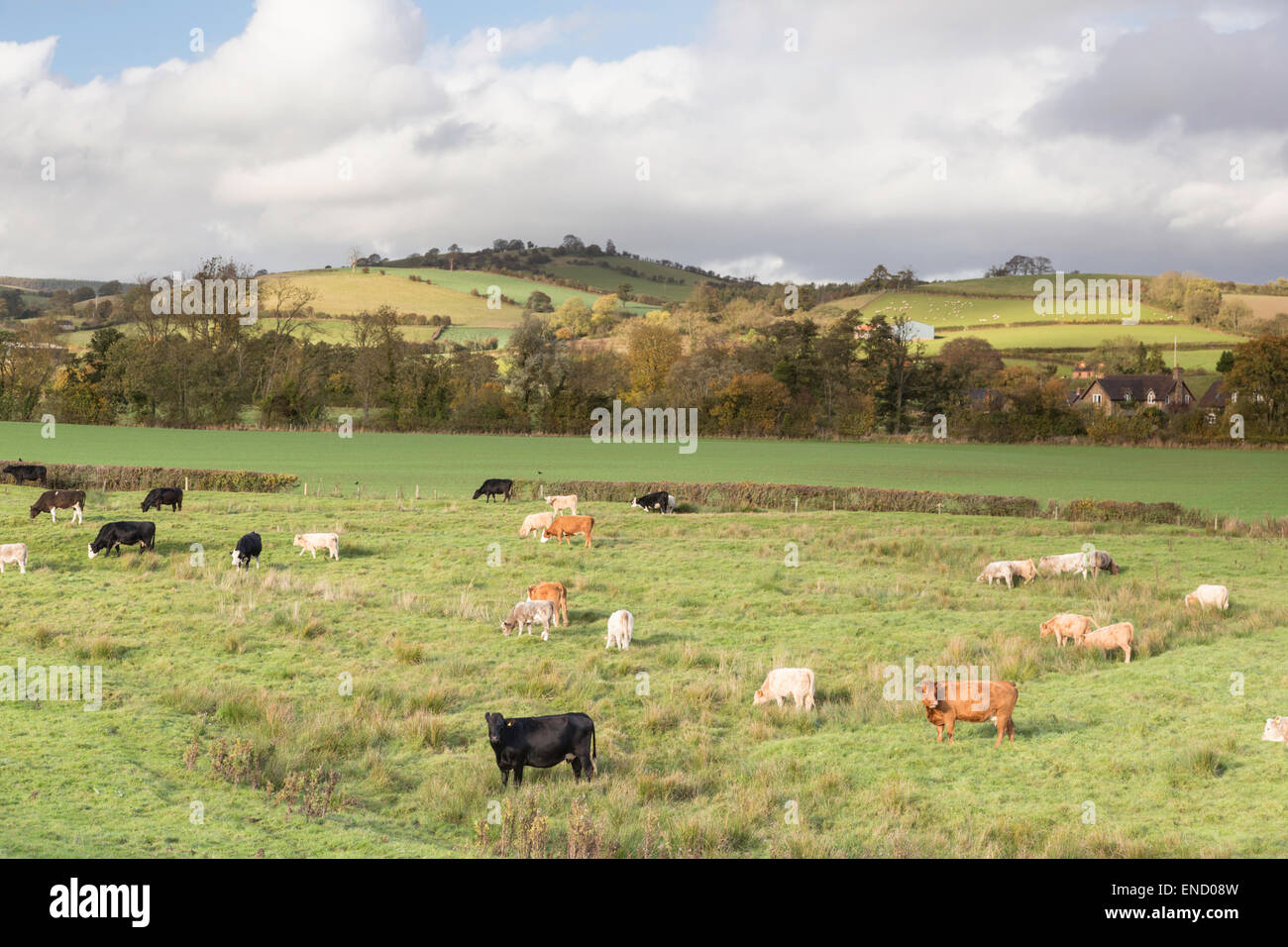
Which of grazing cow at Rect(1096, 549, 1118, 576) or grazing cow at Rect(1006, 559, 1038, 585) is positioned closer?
grazing cow at Rect(1006, 559, 1038, 585)

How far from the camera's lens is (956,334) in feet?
463

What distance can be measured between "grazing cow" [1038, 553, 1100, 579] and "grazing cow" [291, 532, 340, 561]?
805 inches

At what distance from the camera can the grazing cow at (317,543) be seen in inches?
1141

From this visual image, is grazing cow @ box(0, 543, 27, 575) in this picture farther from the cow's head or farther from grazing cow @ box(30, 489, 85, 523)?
Result: the cow's head

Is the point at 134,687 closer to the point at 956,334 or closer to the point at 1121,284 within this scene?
the point at 956,334

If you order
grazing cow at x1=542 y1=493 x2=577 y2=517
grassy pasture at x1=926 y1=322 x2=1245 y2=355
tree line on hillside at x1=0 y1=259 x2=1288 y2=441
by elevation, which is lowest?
grazing cow at x1=542 y1=493 x2=577 y2=517

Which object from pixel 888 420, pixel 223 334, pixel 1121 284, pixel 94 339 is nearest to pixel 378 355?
pixel 223 334

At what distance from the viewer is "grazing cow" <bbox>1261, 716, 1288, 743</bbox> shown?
14.3m

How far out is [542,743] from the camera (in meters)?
13.5

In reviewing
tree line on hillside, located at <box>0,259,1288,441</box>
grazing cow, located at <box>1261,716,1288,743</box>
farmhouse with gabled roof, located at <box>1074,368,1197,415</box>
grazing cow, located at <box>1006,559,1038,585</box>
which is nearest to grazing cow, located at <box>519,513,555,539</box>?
grazing cow, located at <box>1006,559,1038,585</box>

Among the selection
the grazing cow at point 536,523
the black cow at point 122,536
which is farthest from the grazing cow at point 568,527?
the black cow at point 122,536

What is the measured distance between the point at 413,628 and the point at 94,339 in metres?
92.4

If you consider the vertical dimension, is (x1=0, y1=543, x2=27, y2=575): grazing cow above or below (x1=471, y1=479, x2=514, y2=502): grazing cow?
below

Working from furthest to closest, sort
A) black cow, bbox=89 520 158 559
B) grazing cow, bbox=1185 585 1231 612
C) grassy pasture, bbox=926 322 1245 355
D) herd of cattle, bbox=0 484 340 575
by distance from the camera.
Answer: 1. grassy pasture, bbox=926 322 1245 355
2. black cow, bbox=89 520 158 559
3. herd of cattle, bbox=0 484 340 575
4. grazing cow, bbox=1185 585 1231 612
